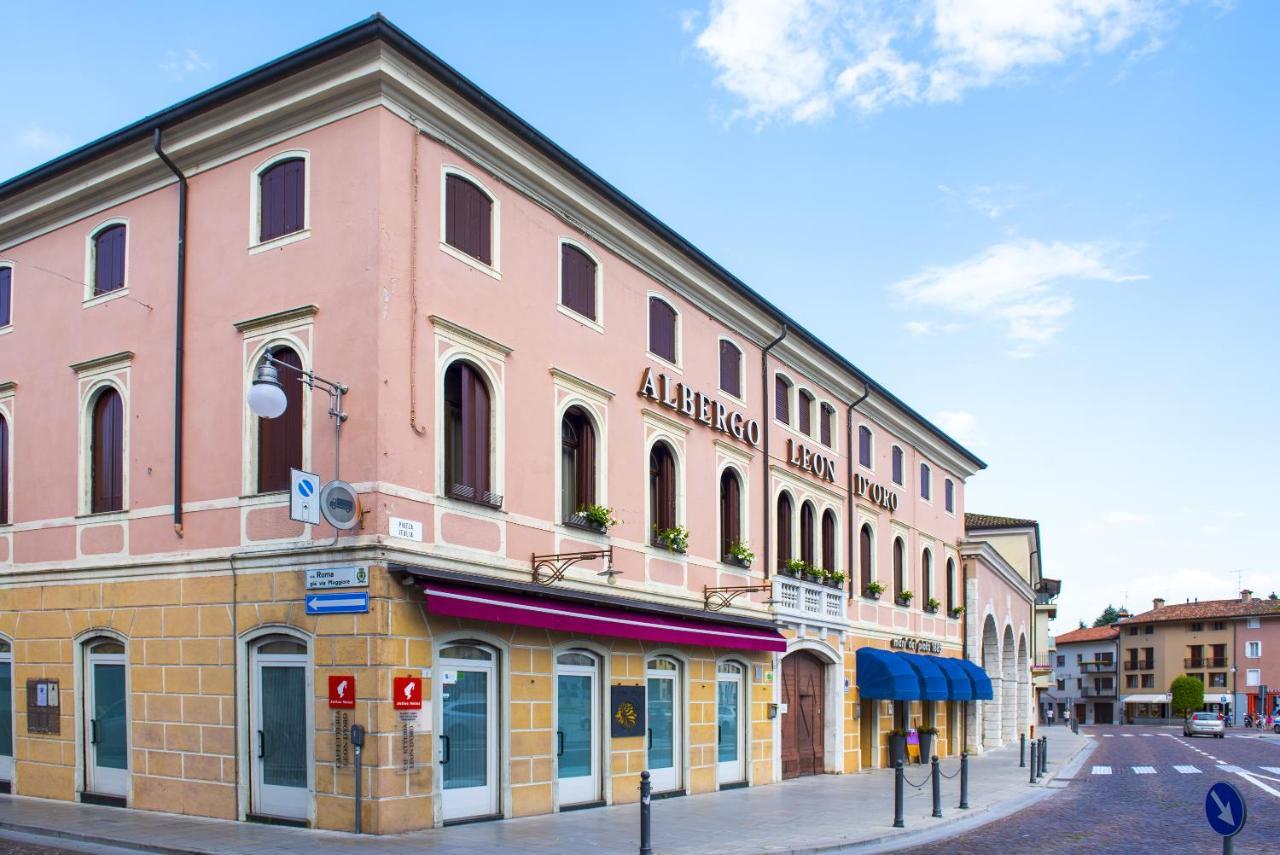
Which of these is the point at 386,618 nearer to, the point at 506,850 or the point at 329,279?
the point at 506,850

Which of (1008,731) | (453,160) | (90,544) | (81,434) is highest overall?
(453,160)

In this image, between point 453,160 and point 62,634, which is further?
point 62,634

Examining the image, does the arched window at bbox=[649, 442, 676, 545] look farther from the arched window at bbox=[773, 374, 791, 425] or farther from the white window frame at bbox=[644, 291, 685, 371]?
the arched window at bbox=[773, 374, 791, 425]

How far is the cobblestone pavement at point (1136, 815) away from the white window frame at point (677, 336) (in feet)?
28.2

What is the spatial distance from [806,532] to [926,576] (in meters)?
10.8

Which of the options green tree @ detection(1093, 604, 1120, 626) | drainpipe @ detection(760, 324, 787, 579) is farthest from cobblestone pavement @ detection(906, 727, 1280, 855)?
green tree @ detection(1093, 604, 1120, 626)

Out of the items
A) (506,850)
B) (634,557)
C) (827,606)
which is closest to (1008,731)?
(827,606)

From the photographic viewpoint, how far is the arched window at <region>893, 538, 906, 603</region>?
3540 cm

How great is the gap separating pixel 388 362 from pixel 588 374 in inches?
204

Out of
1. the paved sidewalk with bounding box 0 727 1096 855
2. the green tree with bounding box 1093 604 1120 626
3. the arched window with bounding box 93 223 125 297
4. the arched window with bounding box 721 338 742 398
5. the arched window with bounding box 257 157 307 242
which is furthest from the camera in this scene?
the green tree with bounding box 1093 604 1120 626

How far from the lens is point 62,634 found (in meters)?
19.0

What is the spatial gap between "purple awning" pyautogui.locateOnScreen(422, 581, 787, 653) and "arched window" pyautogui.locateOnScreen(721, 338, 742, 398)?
5157mm

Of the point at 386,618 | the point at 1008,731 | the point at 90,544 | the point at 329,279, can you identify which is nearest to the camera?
the point at 386,618

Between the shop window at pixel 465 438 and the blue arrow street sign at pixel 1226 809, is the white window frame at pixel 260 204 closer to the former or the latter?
the shop window at pixel 465 438
